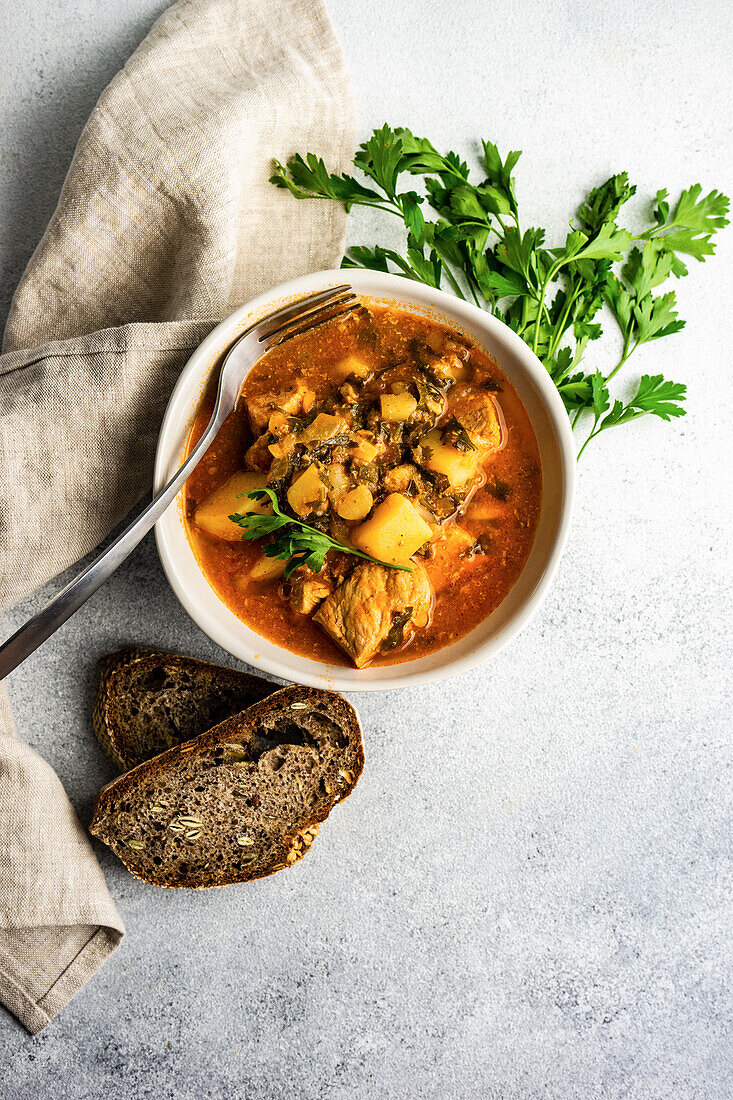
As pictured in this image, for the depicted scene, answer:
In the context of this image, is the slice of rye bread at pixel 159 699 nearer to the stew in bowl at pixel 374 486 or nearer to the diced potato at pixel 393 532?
the stew in bowl at pixel 374 486

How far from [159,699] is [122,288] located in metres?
1.65

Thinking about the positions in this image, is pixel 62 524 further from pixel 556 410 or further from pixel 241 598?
pixel 556 410

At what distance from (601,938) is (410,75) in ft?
12.1

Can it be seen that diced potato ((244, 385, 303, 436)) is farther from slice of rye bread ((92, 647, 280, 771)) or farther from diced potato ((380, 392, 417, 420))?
slice of rye bread ((92, 647, 280, 771))

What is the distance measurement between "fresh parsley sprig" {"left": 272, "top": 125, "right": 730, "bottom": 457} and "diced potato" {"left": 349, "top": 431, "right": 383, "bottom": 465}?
739 millimetres

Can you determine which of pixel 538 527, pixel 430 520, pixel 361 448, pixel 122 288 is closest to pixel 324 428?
pixel 361 448

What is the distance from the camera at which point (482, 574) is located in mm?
2730

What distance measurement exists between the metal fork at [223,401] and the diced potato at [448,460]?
542mm

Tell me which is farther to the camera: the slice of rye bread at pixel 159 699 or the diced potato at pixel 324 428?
the slice of rye bread at pixel 159 699

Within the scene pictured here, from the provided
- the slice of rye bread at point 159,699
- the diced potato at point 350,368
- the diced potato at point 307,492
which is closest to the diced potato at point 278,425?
the diced potato at point 307,492

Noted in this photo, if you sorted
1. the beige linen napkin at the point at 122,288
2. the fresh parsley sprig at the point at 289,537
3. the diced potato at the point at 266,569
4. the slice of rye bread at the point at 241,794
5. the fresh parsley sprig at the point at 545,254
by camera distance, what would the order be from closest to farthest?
the fresh parsley sprig at the point at 289,537
the diced potato at the point at 266,569
the beige linen napkin at the point at 122,288
the fresh parsley sprig at the point at 545,254
the slice of rye bread at the point at 241,794

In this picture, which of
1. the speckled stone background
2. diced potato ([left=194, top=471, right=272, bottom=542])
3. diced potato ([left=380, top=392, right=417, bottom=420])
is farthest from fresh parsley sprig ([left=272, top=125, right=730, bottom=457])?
diced potato ([left=194, top=471, right=272, bottom=542])

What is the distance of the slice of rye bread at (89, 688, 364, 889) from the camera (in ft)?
10.2

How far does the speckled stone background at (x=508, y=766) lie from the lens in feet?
10.4
